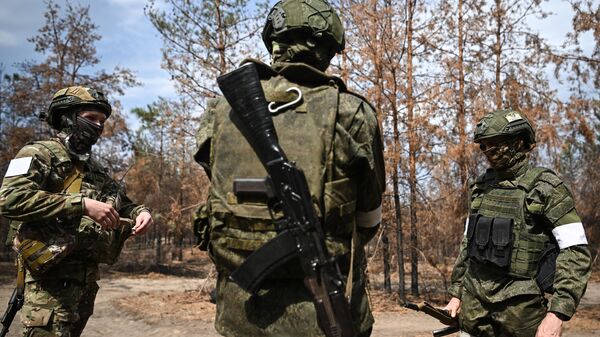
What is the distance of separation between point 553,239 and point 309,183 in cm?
203

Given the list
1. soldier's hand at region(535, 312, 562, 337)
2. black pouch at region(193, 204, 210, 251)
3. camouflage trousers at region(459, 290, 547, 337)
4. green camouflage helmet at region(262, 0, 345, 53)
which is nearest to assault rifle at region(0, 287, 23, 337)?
black pouch at region(193, 204, 210, 251)

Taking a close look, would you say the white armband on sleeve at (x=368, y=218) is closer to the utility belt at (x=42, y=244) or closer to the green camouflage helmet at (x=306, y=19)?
the green camouflage helmet at (x=306, y=19)

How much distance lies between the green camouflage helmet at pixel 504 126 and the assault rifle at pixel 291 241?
1.92 m

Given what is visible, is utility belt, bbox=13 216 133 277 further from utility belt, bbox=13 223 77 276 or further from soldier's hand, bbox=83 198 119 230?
soldier's hand, bbox=83 198 119 230

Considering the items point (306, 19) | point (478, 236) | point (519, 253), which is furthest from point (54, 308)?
point (519, 253)

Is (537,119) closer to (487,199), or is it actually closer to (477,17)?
(477,17)

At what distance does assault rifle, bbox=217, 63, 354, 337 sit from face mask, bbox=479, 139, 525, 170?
1929mm

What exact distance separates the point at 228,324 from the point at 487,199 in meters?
2.17

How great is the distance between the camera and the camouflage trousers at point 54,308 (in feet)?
9.70

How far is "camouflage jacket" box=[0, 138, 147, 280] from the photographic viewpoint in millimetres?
2791

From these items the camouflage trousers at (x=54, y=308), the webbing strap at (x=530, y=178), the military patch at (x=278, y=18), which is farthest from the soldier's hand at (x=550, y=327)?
the camouflage trousers at (x=54, y=308)

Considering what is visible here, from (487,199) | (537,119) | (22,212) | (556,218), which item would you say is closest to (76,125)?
(22,212)

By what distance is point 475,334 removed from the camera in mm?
3178

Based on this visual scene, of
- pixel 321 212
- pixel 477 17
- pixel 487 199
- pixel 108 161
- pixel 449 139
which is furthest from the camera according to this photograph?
pixel 108 161
